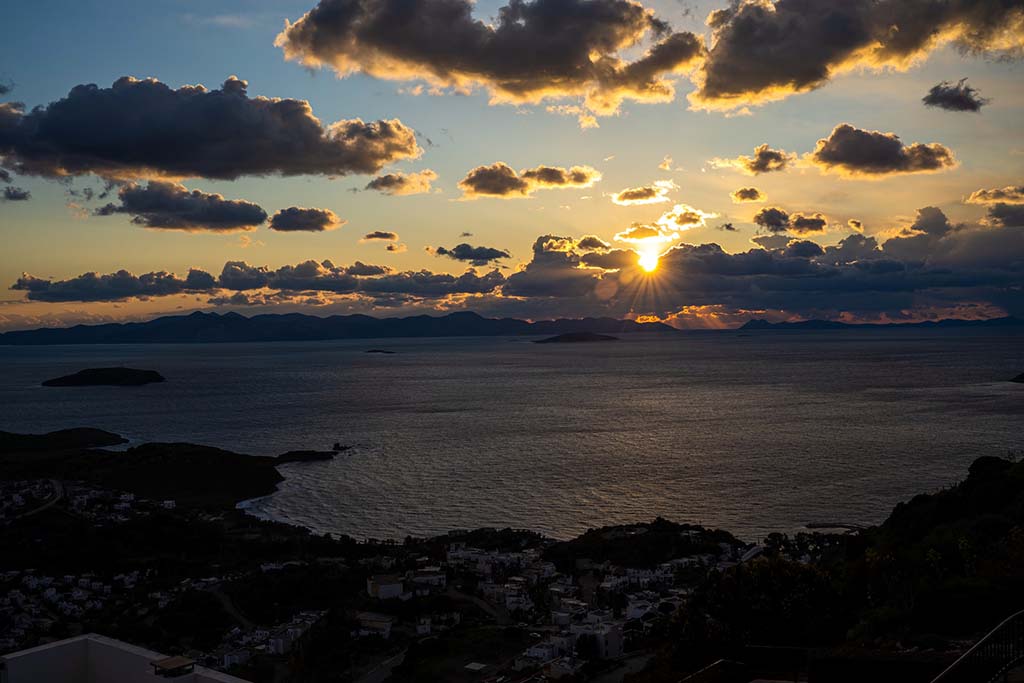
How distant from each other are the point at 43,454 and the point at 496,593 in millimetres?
58120

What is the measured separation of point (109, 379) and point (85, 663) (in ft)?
574

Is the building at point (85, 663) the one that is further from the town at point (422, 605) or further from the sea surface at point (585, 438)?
the sea surface at point (585, 438)

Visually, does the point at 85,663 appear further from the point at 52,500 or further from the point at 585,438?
the point at 585,438

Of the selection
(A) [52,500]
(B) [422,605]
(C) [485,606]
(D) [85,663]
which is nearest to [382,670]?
(B) [422,605]

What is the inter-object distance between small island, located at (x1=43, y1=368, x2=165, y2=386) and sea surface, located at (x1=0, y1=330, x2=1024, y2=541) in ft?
22.4

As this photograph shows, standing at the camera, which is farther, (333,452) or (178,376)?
(178,376)

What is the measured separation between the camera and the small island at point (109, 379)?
163000 mm

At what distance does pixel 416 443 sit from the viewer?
78.8 m

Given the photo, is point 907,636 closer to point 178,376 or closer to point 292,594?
point 292,594

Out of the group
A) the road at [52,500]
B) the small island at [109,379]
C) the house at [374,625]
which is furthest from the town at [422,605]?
the small island at [109,379]

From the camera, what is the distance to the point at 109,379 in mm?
163875

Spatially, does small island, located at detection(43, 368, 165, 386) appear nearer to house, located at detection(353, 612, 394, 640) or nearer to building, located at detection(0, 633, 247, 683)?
house, located at detection(353, 612, 394, 640)

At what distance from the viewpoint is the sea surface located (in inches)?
1992

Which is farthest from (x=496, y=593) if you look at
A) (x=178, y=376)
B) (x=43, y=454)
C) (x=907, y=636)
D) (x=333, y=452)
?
(x=178, y=376)
